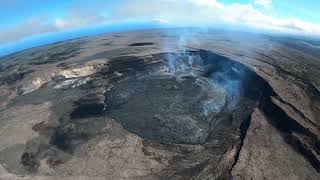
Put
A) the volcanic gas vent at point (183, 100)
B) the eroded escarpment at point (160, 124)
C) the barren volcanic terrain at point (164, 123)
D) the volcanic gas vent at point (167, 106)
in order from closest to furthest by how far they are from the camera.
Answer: the barren volcanic terrain at point (164, 123) → the eroded escarpment at point (160, 124) → the volcanic gas vent at point (167, 106) → the volcanic gas vent at point (183, 100)

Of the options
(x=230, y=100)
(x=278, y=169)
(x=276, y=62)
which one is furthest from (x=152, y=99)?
(x=276, y=62)

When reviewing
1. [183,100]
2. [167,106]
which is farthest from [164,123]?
[183,100]

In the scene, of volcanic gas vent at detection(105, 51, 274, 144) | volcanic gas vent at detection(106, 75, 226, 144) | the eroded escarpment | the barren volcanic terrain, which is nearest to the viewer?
the barren volcanic terrain

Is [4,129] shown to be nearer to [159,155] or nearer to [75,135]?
[75,135]

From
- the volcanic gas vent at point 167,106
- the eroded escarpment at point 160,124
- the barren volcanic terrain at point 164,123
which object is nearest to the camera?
the barren volcanic terrain at point 164,123

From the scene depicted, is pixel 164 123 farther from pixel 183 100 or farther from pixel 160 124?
pixel 183 100

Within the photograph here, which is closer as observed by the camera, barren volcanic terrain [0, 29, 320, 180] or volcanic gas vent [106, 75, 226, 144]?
barren volcanic terrain [0, 29, 320, 180]

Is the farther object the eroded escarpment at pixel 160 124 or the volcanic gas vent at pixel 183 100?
the volcanic gas vent at pixel 183 100
